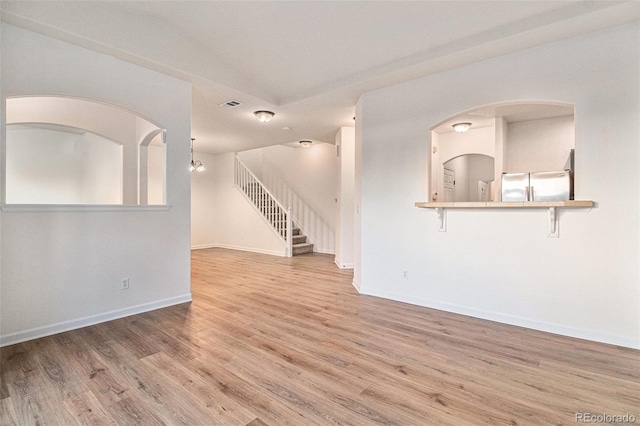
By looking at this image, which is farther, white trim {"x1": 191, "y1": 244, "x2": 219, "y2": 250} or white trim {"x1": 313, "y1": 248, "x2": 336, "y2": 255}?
white trim {"x1": 191, "y1": 244, "x2": 219, "y2": 250}

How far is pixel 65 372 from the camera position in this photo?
2041 millimetres

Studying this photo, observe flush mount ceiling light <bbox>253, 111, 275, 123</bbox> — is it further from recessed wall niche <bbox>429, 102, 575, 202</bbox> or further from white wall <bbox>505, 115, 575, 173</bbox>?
white wall <bbox>505, 115, 575, 173</bbox>

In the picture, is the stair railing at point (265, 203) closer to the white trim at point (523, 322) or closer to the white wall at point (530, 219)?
the white wall at point (530, 219)

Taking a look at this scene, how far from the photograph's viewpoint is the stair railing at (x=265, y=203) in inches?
279

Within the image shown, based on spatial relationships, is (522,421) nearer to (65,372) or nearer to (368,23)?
(65,372)

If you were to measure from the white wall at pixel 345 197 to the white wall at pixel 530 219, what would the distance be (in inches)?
69.6

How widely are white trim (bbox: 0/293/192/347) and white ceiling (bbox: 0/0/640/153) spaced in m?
2.61

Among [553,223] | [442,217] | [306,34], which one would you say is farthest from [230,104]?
[553,223]

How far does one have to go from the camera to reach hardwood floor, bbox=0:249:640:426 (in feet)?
5.39

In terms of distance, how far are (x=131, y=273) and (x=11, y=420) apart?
1.71 m

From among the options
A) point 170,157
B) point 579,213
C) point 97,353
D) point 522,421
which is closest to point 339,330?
point 522,421

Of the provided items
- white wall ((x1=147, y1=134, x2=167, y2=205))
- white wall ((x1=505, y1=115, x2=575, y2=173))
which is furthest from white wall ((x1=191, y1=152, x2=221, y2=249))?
white wall ((x1=505, y1=115, x2=575, y2=173))

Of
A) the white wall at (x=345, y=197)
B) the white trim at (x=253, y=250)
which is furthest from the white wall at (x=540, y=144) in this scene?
the white trim at (x=253, y=250)

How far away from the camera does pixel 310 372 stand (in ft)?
6.72
